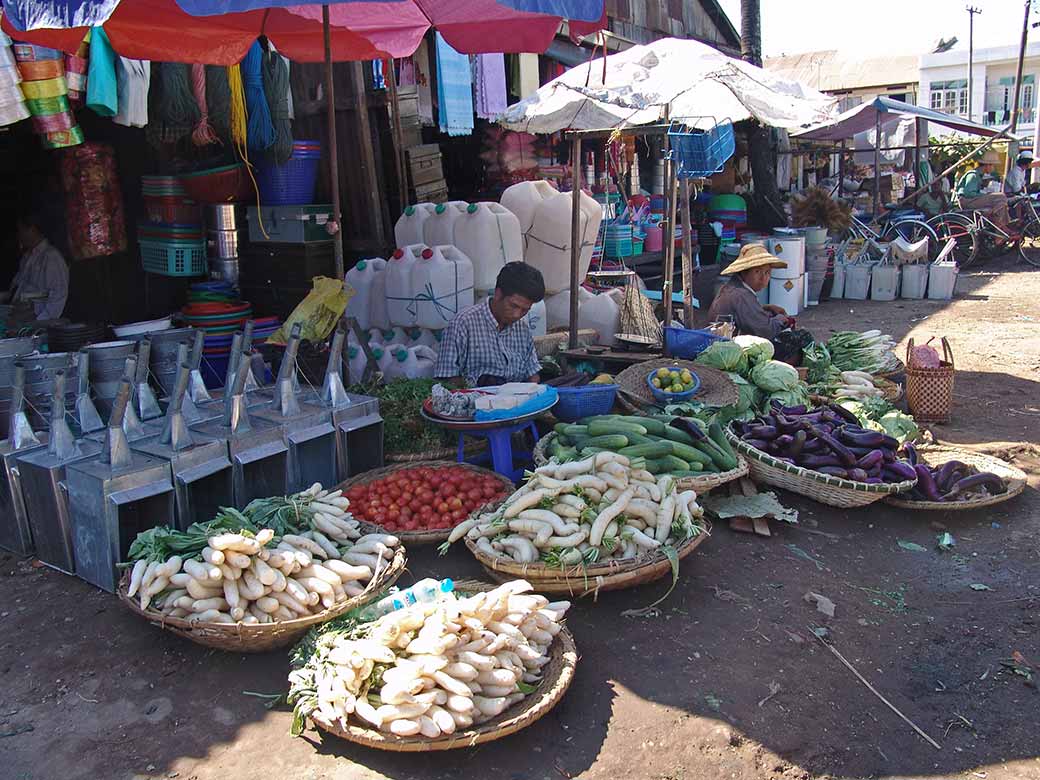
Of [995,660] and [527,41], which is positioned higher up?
[527,41]

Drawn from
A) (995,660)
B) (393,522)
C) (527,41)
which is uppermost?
(527,41)

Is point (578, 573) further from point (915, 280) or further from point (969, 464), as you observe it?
point (915, 280)

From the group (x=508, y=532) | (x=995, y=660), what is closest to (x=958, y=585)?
(x=995, y=660)

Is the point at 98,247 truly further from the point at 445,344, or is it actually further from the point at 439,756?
the point at 439,756

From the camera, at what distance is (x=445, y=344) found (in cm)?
543

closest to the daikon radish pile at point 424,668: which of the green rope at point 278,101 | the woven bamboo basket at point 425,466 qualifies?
the woven bamboo basket at point 425,466

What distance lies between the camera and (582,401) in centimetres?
529

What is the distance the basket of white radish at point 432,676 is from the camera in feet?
9.05

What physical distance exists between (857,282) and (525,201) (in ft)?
25.5

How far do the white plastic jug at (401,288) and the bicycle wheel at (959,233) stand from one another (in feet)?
41.7

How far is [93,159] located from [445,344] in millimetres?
4080

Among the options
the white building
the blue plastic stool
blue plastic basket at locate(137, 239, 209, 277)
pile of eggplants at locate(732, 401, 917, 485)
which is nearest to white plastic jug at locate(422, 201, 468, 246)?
blue plastic basket at locate(137, 239, 209, 277)

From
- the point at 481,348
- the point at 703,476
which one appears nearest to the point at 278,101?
the point at 481,348

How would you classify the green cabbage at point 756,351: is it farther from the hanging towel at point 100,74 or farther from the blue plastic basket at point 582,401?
the hanging towel at point 100,74
